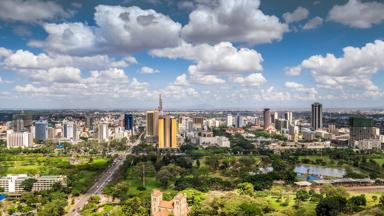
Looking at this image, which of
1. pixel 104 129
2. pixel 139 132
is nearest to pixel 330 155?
pixel 104 129

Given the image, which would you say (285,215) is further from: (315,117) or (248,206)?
(315,117)

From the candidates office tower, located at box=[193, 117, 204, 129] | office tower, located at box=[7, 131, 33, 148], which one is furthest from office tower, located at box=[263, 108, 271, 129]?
office tower, located at box=[7, 131, 33, 148]

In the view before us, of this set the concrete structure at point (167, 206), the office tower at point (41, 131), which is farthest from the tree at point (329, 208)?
the office tower at point (41, 131)

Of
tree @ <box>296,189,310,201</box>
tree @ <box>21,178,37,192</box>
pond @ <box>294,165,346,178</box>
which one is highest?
tree @ <box>296,189,310,201</box>

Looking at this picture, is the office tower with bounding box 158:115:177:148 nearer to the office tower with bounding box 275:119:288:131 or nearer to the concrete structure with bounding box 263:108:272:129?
the office tower with bounding box 275:119:288:131

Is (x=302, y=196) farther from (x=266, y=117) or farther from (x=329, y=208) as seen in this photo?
(x=266, y=117)

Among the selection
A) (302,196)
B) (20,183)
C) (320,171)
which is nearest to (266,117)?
(320,171)
